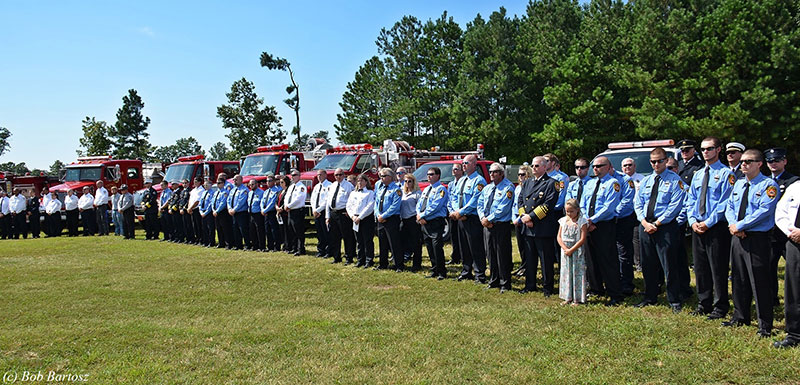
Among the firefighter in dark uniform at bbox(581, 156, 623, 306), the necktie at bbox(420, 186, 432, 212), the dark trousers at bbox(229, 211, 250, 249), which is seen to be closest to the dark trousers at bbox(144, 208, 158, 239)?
the dark trousers at bbox(229, 211, 250, 249)

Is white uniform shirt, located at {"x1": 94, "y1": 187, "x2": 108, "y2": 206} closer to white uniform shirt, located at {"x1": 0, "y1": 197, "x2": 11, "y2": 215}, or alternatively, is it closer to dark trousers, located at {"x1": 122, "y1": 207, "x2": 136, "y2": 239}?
dark trousers, located at {"x1": 122, "y1": 207, "x2": 136, "y2": 239}

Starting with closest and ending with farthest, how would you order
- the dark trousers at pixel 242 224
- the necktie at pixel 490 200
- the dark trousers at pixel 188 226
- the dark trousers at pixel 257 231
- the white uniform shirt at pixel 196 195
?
1. the necktie at pixel 490 200
2. the dark trousers at pixel 257 231
3. the dark trousers at pixel 242 224
4. the white uniform shirt at pixel 196 195
5. the dark trousers at pixel 188 226

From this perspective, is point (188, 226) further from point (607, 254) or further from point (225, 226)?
point (607, 254)

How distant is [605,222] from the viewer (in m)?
7.07

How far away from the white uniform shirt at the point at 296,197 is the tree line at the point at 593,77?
47.2 feet

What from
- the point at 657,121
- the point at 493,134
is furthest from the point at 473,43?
the point at 657,121

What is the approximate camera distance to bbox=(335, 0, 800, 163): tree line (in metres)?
19.5

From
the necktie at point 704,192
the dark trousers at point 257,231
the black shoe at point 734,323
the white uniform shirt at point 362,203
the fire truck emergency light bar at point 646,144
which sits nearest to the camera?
the black shoe at point 734,323

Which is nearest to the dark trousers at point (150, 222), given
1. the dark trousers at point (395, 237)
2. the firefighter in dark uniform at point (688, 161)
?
the dark trousers at point (395, 237)

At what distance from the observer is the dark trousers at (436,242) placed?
909 centimetres

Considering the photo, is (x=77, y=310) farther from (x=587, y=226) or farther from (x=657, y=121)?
(x=657, y=121)

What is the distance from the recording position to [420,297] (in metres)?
7.55

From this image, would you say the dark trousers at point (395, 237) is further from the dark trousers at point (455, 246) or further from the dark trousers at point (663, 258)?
the dark trousers at point (663, 258)

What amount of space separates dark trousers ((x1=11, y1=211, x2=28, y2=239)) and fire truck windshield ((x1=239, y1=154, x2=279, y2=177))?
27.6ft
